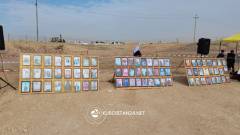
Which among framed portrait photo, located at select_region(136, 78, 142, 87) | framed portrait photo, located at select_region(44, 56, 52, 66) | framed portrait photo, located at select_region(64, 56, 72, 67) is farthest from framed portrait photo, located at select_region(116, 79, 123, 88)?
framed portrait photo, located at select_region(44, 56, 52, 66)

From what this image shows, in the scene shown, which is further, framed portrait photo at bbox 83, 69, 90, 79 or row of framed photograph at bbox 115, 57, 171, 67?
row of framed photograph at bbox 115, 57, 171, 67

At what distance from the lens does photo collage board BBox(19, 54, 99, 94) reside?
352 inches

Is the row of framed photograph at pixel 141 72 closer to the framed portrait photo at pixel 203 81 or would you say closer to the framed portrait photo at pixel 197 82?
the framed portrait photo at pixel 197 82

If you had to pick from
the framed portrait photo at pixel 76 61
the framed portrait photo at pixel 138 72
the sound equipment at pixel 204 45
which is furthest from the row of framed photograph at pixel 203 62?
the framed portrait photo at pixel 76 61

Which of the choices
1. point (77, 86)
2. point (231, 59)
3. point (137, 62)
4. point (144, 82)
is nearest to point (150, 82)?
point (144, 82)

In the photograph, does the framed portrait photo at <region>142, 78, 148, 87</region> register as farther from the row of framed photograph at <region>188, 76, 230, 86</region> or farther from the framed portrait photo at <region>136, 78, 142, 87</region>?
the row of framed photograph at <region>188, 76, 230, 86</region>

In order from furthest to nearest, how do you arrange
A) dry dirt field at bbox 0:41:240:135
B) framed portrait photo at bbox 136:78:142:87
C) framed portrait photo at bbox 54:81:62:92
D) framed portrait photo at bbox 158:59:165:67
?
1. framed portrait photo at bbox 158:59:165:67
2. framed portrait photo at bbox 136:78:142:87
3. framed portrait photo at bbox 54:81:62:92
4. dry dirt field at bbox 0:41:240:135

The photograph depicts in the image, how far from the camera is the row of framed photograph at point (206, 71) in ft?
36.9

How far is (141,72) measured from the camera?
10.4m

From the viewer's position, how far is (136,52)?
11781mm

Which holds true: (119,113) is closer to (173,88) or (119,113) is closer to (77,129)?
(77,129)

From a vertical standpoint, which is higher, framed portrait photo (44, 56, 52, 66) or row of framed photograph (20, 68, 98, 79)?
framed portrait photo (44, 56, 52, 66)

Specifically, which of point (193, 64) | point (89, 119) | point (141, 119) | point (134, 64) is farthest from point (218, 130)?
point (193, 64)

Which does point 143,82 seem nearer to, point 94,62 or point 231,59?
point 94,62
